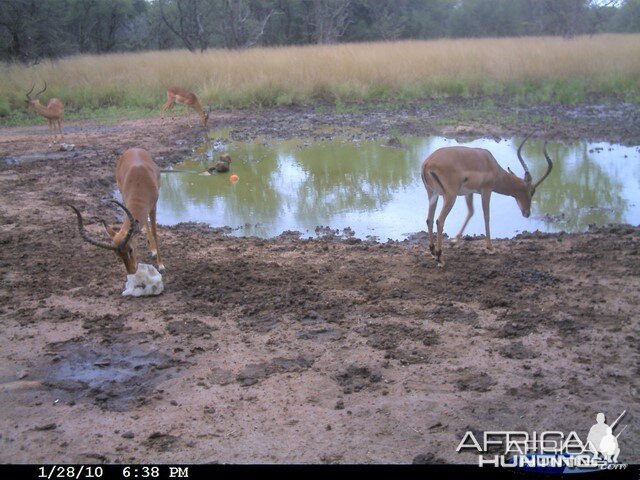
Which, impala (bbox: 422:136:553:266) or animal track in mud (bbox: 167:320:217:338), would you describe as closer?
animal track in mud (bbox: 167:320:217:338)

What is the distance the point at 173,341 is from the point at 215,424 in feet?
4.05

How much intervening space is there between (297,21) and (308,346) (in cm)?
3683

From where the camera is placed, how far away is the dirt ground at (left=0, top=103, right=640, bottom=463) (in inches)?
148

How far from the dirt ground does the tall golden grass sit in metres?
11.5

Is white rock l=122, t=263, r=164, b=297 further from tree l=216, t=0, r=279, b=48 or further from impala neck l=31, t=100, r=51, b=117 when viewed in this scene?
tree l=216, t=0, r=279, b=48

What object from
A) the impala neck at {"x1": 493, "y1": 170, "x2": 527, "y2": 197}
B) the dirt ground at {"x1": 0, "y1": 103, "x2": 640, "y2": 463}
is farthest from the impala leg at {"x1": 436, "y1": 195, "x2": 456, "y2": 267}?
the impala neck at {"x1": 493, "y1": 170, "x2": 527, "y2": 197}

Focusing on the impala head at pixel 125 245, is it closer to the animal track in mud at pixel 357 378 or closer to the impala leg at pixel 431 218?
the animal track in mud at pixel 357 378

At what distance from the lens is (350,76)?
64.2ft

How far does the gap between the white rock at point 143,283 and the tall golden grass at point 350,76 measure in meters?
13.2

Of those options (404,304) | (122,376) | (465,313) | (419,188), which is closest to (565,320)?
(465,313)

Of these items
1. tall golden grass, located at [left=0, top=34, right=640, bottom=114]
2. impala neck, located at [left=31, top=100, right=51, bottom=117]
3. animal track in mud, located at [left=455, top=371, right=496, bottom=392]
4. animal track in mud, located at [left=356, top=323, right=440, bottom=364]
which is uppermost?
tall golden grass, located at [left=0, top=34, right=640, bottom=114]

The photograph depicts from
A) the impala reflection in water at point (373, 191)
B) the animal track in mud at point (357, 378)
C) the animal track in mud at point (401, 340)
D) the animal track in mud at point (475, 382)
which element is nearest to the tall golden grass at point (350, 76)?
the impala reflection in water at point (373, 191)

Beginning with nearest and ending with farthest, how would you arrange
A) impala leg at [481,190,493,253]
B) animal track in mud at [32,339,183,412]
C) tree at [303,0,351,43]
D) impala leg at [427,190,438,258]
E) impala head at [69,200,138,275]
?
1. animal track in mud at [32,339,183,412]
2. impala head at [69,200,138,275]
3. impala leg at [427,190,438,258]
4. impala leg at [481,190,493,253]
5. tree at [303,0,351,43]

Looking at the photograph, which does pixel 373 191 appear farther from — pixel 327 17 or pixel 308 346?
pixel 327 17
